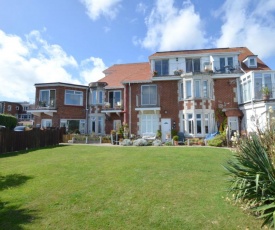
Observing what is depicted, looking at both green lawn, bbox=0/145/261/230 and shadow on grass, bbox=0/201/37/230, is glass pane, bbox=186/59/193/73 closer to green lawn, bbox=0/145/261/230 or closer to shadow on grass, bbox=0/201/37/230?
green lawn, bbox=0/145/261/230

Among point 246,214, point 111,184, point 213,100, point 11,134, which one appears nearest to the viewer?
point 246,214

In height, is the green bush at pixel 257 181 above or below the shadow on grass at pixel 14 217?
above

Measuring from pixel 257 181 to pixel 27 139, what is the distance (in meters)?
16.2

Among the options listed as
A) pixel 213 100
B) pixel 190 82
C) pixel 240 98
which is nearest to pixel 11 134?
pixel 190 82

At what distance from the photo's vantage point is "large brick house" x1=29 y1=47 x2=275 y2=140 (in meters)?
20.5

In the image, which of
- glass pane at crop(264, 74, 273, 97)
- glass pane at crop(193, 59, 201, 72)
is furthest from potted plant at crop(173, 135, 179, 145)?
glass pane at crop(264, 74, 273, 97)

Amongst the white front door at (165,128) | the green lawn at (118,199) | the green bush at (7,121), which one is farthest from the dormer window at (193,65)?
the green bush at (7,121)

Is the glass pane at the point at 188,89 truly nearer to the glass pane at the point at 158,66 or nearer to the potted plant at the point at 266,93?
the glass pane at the point at 158,66

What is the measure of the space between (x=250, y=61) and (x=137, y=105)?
13240 mm

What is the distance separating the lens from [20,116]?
63.0m

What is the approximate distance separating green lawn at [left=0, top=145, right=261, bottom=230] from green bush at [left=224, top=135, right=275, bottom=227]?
1.12 ft

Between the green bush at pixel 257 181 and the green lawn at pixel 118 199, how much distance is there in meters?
0.34

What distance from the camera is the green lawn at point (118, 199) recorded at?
440cm

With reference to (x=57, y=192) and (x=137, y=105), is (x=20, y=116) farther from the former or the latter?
(x=57, y=192)
